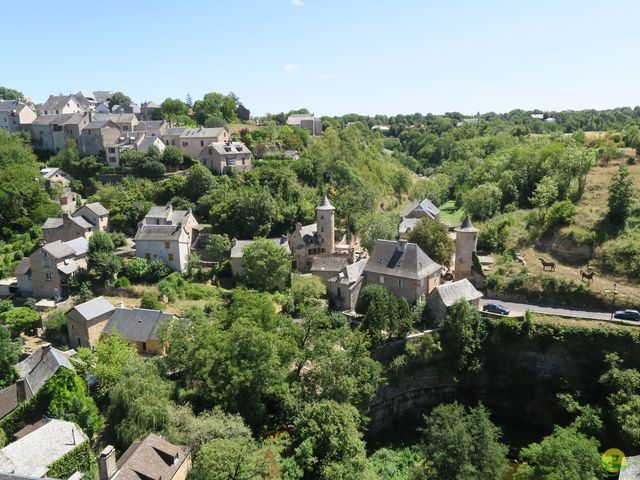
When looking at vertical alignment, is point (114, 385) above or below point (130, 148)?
below

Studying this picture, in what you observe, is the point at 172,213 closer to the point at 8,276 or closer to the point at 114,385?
the point at 8,276

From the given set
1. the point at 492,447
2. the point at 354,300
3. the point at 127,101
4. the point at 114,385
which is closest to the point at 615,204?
the point at 354,300

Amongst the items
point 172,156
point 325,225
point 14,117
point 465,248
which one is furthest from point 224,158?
point 14,117

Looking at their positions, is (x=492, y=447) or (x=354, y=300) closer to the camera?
Answer: (x=492, y=447)

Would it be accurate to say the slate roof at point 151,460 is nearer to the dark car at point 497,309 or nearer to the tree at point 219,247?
the tree at point 219,247

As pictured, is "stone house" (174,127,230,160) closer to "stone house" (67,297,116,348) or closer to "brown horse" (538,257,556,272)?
"stone house" (67,297,116,348)

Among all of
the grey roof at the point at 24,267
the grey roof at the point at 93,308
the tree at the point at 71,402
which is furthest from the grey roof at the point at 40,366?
the grey roof at the point at 24,267
